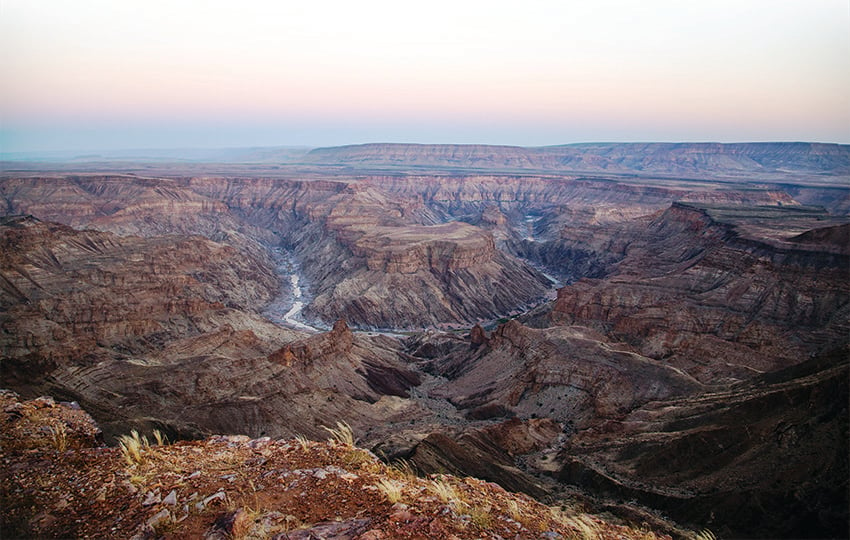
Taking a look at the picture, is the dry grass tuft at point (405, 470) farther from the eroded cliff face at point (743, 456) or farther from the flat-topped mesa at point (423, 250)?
the flat-topped mesa at point (423, 250)

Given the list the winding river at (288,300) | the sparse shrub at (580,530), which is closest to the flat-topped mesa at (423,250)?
the winding river at (288,300)

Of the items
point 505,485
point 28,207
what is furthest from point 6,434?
point 28,207

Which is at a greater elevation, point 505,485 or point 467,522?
point 467,522

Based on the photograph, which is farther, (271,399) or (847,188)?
(847,188)

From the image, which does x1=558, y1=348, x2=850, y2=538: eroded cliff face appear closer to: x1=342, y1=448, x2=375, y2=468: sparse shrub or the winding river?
x1=342, y1=448, x2=375, y2=468: sparse shrub

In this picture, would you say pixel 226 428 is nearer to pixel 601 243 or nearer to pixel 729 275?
pixel 729 275

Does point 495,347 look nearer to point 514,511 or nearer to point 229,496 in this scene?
point 514,511
